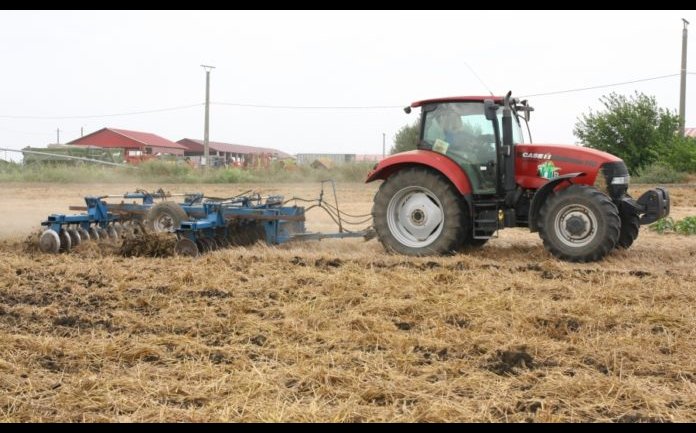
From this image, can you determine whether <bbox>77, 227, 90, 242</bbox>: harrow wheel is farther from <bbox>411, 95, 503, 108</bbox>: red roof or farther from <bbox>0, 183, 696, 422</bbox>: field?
<bbox>411, 95, 503, 108</bbox>: red roof

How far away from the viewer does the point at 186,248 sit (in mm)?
8789

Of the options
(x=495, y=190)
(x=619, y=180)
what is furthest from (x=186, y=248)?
(x=619, y=180)

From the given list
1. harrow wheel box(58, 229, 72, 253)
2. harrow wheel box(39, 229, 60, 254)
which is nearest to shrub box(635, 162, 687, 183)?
harrow wheel box(58, 229, 72, 253)

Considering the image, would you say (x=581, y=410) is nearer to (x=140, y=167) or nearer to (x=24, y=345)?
(x=24, y=345)

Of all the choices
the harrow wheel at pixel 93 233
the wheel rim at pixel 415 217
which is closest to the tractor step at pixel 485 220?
the wheel rim at pixel 415 217

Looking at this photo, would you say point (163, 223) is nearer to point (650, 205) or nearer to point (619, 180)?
point (619, 180)

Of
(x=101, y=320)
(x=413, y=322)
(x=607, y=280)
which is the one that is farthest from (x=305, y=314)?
(x=607, y=280)

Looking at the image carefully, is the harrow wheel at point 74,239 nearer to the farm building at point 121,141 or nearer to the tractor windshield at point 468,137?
the tractor windshield at point 468,137

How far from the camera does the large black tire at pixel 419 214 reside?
8680 millimetres

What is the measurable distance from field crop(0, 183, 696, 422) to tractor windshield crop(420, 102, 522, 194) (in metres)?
1.06

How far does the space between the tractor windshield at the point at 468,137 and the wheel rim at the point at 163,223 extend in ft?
11.5

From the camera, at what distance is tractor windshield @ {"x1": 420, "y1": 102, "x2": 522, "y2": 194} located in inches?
340

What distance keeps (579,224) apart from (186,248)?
14.8 ft

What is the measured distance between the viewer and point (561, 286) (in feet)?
21.6
